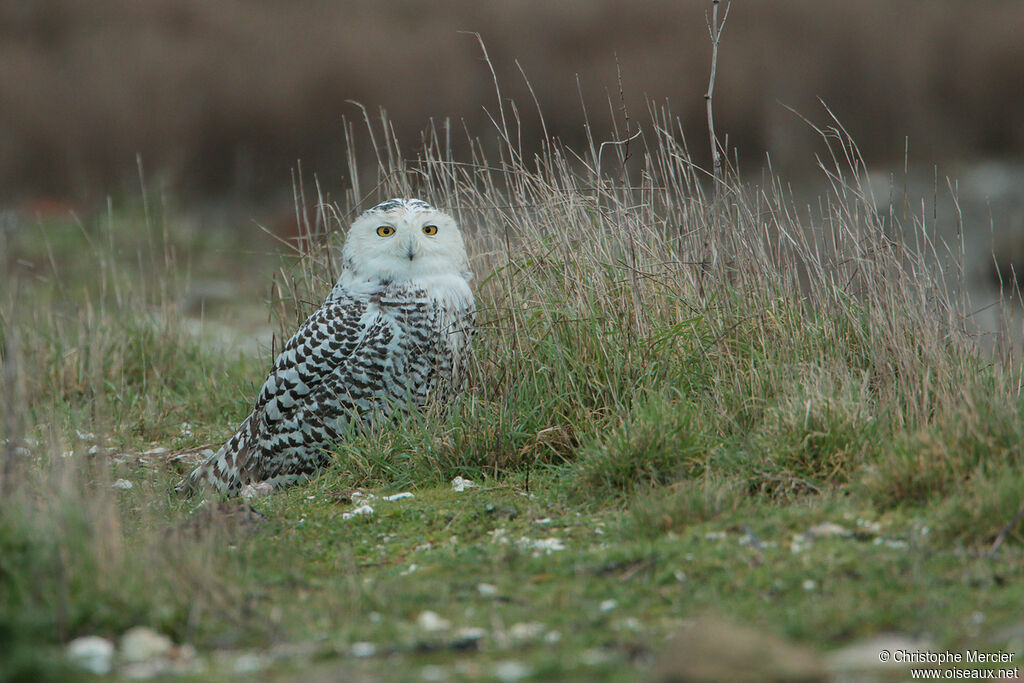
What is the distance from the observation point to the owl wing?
5.14 meters

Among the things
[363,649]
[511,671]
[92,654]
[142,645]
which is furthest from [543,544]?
[92,654]

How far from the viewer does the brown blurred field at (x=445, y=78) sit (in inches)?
502

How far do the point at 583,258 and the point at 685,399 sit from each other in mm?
1107

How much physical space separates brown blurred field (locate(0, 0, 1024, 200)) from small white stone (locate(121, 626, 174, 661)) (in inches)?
395

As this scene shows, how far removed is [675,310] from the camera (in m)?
5.18

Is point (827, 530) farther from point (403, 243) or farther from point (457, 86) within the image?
point (457, 86)

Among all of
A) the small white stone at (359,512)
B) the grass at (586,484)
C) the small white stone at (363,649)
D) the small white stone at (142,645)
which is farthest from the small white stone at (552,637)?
the small white stone at (359,512)

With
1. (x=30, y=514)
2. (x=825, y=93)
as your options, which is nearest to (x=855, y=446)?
(x=30, y=514)

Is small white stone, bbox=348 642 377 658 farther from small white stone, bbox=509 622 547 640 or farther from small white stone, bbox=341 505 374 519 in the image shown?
small white stone, bbox=341 505 374 519

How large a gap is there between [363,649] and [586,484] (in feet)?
5.49

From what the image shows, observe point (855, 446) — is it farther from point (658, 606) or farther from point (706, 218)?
point (706, 218)

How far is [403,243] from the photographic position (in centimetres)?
509

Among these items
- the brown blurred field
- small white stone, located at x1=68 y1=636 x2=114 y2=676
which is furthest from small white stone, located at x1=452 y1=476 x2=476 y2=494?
the brown blurred field

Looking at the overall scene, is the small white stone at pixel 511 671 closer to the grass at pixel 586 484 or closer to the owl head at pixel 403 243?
the grass at pixel 586 484
